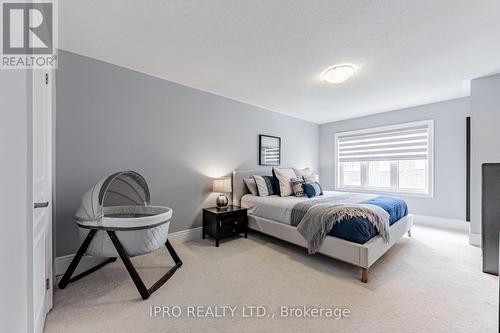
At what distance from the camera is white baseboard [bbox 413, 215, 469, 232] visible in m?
3.68

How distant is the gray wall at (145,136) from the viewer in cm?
225

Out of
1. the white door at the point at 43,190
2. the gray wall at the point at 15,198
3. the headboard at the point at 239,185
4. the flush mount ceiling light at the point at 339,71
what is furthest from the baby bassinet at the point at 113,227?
the flush mount ceiling light at the point at 339,71

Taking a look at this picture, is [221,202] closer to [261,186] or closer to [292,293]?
[261,186]

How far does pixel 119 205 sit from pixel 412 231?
184 inches

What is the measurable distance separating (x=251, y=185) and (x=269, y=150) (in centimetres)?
108

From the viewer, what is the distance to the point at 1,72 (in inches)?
33.8

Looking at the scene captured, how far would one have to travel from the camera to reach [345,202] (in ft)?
9.14

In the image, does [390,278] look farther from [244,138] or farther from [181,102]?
[181,102]

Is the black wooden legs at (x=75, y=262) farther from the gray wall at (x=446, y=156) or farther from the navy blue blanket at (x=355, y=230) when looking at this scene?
the gray wall at (x=446, y=156)

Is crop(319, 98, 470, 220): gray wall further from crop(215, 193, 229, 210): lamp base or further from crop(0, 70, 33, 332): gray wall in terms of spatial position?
crop(0, 70, 33, 332): gray wall

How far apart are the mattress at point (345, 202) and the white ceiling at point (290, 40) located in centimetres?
176

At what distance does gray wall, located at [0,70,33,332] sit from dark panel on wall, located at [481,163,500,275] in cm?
220

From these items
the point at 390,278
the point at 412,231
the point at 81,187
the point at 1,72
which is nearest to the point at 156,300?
the point at 81,187

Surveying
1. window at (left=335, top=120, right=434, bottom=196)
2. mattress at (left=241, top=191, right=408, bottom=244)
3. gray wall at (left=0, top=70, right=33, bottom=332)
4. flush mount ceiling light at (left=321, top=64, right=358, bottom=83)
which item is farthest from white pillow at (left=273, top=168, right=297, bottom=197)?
gray wall at (left=0, top=70, right=33, bottom=332)
